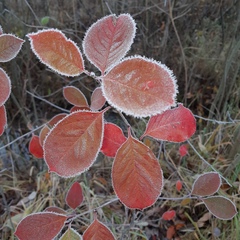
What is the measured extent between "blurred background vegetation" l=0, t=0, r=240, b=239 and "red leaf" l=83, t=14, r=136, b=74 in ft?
2.87

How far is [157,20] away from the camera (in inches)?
81.3

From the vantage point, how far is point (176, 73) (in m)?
2.23

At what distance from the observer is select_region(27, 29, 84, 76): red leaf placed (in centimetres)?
51

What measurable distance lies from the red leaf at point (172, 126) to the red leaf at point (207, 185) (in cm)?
36

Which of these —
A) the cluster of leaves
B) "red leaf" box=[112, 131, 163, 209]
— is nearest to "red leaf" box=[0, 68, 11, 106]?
the cluster of leaves

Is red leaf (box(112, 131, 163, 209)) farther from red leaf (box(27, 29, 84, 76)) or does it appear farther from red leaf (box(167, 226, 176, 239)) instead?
red leaf (box(167, 226, 176, 239))

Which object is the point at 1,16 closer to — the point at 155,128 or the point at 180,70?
the point at 180,70

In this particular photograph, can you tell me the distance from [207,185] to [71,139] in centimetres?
54

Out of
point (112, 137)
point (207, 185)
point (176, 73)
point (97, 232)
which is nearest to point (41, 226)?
point (97, 232)

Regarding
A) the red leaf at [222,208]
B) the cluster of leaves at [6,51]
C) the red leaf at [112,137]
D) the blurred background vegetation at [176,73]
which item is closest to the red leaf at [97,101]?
the red leaf at [112,137]

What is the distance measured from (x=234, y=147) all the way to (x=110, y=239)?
0.95 m

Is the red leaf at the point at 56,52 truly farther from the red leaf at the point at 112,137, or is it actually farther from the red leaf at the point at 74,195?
the red leaf at the point at 74,195

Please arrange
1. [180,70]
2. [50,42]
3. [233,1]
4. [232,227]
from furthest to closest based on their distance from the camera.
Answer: [180,70]
[233,1]
[232,227]
[50,42]

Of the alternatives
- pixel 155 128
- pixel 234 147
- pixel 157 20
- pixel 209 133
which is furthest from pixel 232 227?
pixel 157 20
